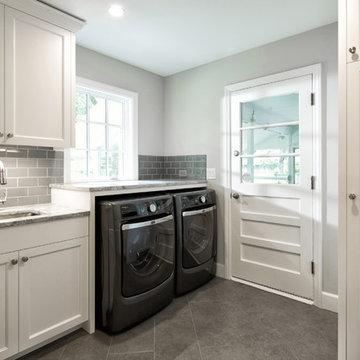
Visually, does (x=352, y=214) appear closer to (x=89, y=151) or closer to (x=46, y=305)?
(x=46, y=305)

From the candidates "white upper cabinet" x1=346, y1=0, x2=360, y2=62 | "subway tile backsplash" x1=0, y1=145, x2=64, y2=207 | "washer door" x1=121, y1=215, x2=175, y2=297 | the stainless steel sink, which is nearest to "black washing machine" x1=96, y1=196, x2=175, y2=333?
"washer door" x1=121, y1=215, x2=175, y2=297

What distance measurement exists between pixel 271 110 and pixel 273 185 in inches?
28.0

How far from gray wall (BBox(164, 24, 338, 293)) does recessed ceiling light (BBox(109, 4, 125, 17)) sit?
3.96 feet

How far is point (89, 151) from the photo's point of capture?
2762mm

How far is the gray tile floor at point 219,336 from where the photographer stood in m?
1.68

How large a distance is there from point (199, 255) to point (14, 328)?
156 centimetres

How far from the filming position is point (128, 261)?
190 cm

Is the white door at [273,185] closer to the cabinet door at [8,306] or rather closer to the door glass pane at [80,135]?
the door glass pane at [80,135]

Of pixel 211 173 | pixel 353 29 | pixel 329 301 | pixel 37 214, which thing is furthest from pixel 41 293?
pixel 353 29

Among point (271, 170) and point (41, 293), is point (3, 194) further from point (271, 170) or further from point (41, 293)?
point (271, 170)

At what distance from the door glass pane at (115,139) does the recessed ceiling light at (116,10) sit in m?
1.17

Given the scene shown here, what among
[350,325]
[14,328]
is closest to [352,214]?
[350,325]

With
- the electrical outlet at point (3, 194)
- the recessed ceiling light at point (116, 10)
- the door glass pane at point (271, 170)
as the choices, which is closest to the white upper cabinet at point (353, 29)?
the door glass pane at point (271, 170)

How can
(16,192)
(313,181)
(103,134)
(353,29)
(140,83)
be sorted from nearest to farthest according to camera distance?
1. (353,29)
2. (16,192)
3. (313,181)
4. (103,134)
5. (140,83)
